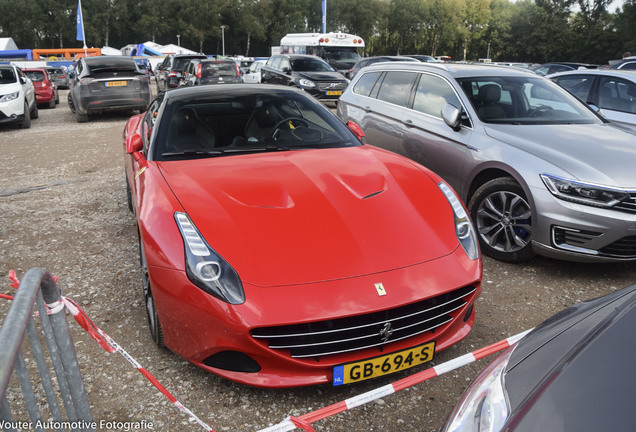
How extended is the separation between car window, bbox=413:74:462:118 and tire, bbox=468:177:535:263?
3.58 feet

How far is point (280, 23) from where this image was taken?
82.4m

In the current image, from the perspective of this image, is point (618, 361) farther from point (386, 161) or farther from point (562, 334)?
point (386, 161)

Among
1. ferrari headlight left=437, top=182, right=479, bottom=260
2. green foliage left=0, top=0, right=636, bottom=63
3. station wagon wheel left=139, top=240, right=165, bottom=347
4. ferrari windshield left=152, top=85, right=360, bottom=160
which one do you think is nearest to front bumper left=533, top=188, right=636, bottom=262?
ferrari headlight left=437, top=182, right=479, bottom=260

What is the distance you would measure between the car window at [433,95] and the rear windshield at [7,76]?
1081 centimetres

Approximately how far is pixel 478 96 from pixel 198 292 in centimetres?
362

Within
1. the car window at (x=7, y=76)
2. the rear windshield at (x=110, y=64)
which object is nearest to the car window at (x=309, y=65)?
the rear windshield at (x=110, y=64)

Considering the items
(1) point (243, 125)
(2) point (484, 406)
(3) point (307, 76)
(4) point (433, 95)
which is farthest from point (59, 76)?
(2) point (484, 406)

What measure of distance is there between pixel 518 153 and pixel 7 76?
492 inches

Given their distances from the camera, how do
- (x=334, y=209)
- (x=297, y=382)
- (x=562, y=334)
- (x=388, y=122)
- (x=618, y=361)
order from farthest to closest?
(x=388, y=122), (x=334, y=209), (x=297, y=382), (x=562, y=334), (x=618, y=361)

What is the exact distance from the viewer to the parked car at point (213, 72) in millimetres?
16031

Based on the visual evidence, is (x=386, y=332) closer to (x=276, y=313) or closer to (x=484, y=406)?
(x=276, y=313)

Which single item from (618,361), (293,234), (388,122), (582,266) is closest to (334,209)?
(293,234)

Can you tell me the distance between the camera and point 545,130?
4363 millimetres

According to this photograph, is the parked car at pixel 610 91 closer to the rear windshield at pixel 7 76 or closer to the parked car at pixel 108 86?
the parked car at pixel 108 86
